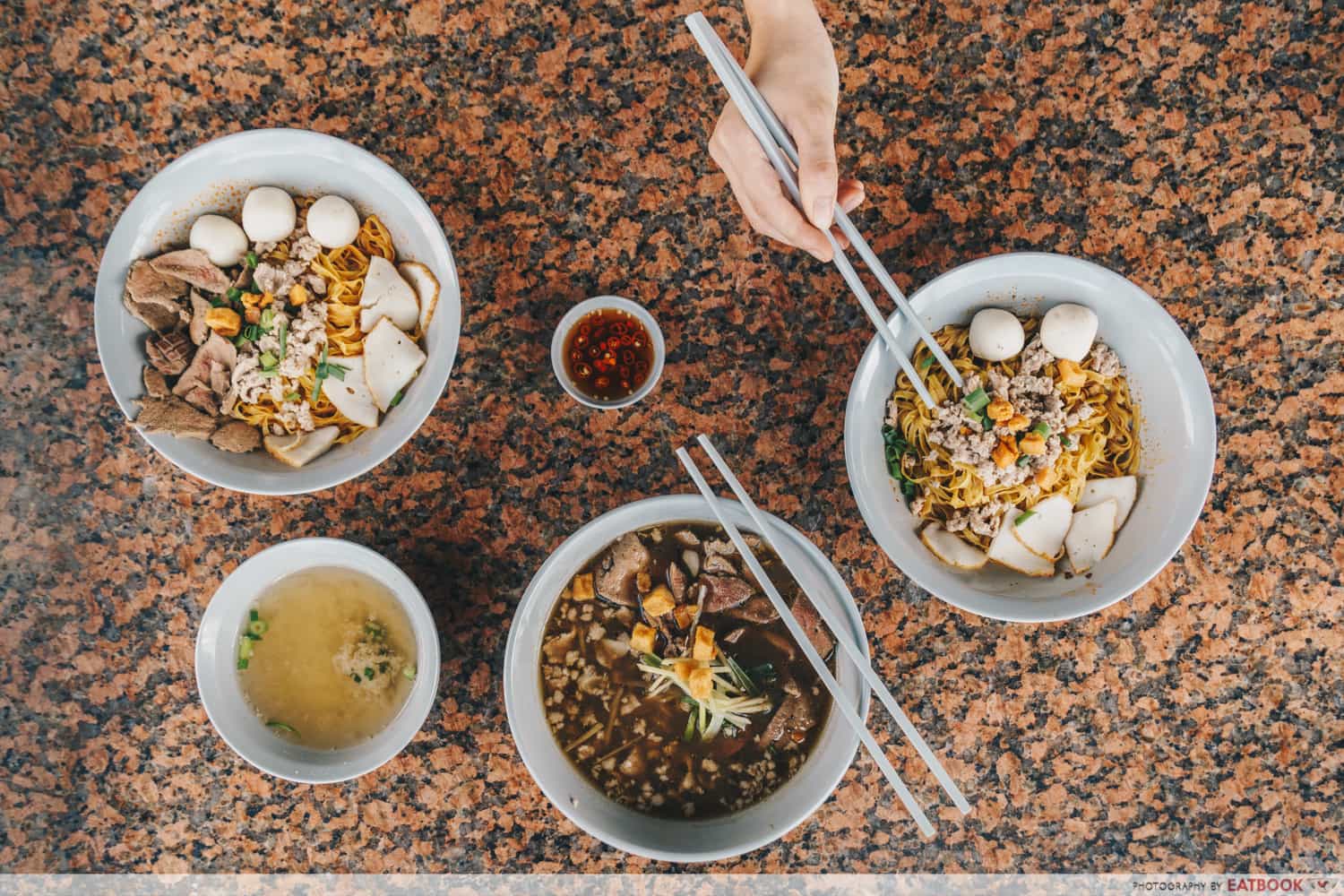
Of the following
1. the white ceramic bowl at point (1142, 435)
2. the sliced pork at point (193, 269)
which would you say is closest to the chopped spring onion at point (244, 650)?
the sliced pork at point (193, 269)

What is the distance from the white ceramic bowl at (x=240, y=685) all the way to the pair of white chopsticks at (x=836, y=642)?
0.65 metres

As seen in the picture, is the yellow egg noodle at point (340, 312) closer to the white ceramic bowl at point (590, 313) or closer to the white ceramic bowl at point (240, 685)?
the white ceramic bowl at point (240, 685)

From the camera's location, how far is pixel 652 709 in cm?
173

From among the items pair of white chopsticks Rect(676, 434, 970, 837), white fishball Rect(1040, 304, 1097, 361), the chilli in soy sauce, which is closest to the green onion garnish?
the chilli in soy sauce

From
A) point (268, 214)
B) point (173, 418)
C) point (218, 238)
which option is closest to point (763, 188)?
point (268, 214)

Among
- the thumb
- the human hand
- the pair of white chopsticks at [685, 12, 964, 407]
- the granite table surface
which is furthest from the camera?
the granite table surface

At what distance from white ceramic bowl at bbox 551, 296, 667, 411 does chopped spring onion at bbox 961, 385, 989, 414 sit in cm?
66

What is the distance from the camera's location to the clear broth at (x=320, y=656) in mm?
1733

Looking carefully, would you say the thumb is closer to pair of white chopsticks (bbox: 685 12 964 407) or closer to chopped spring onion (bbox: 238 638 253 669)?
pair of white chopsticks (bbox: 685 12 964 407)

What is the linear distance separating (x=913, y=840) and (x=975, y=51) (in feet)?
5.96

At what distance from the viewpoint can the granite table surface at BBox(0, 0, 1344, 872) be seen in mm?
1794

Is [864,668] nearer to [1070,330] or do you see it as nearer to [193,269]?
[1070,330]

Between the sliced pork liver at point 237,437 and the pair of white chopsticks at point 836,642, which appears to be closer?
the pair of white chopsticks at point 836,642

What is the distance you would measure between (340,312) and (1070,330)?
1532 mm
